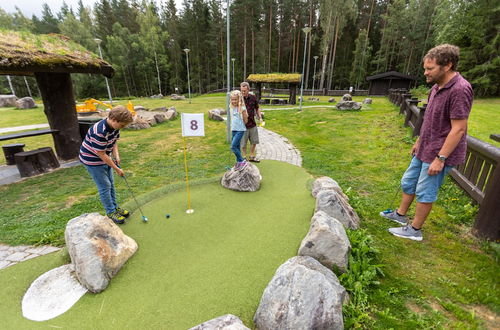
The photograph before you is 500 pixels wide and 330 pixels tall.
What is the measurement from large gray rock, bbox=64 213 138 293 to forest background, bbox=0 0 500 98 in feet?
92.5

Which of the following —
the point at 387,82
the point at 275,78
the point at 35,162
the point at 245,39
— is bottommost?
the point at 35,162

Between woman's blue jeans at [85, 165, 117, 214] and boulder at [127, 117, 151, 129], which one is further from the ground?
woman's blue jeans at [85, 165, 117, 214]

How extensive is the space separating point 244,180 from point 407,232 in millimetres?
2421

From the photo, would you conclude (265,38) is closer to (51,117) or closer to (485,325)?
(51,117)

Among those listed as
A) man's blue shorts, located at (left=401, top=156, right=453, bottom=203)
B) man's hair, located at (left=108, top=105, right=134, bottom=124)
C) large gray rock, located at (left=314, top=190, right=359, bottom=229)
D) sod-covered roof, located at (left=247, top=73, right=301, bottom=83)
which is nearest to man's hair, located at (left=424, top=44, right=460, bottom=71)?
man's blue shorts, located at (left=401, top=156, right=453, bottom=203)

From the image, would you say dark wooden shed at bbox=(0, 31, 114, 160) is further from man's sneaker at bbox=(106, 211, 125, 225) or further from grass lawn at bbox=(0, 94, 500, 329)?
man's sneaker at bbox=(106, 211, 125, 225)

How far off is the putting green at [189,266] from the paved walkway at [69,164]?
20 centimetres

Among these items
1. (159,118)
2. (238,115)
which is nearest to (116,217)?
(238,115)

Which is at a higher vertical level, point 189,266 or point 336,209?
point 336,209

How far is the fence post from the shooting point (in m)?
2.57

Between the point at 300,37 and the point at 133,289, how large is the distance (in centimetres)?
3804

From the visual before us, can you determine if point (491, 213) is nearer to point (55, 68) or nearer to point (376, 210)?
point (376, 210)

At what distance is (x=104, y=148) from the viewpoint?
9.04 ft

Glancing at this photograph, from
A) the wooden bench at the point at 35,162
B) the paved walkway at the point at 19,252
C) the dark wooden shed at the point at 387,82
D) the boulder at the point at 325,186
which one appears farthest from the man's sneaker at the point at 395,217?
the dark wooden shed at the point at 387,82
